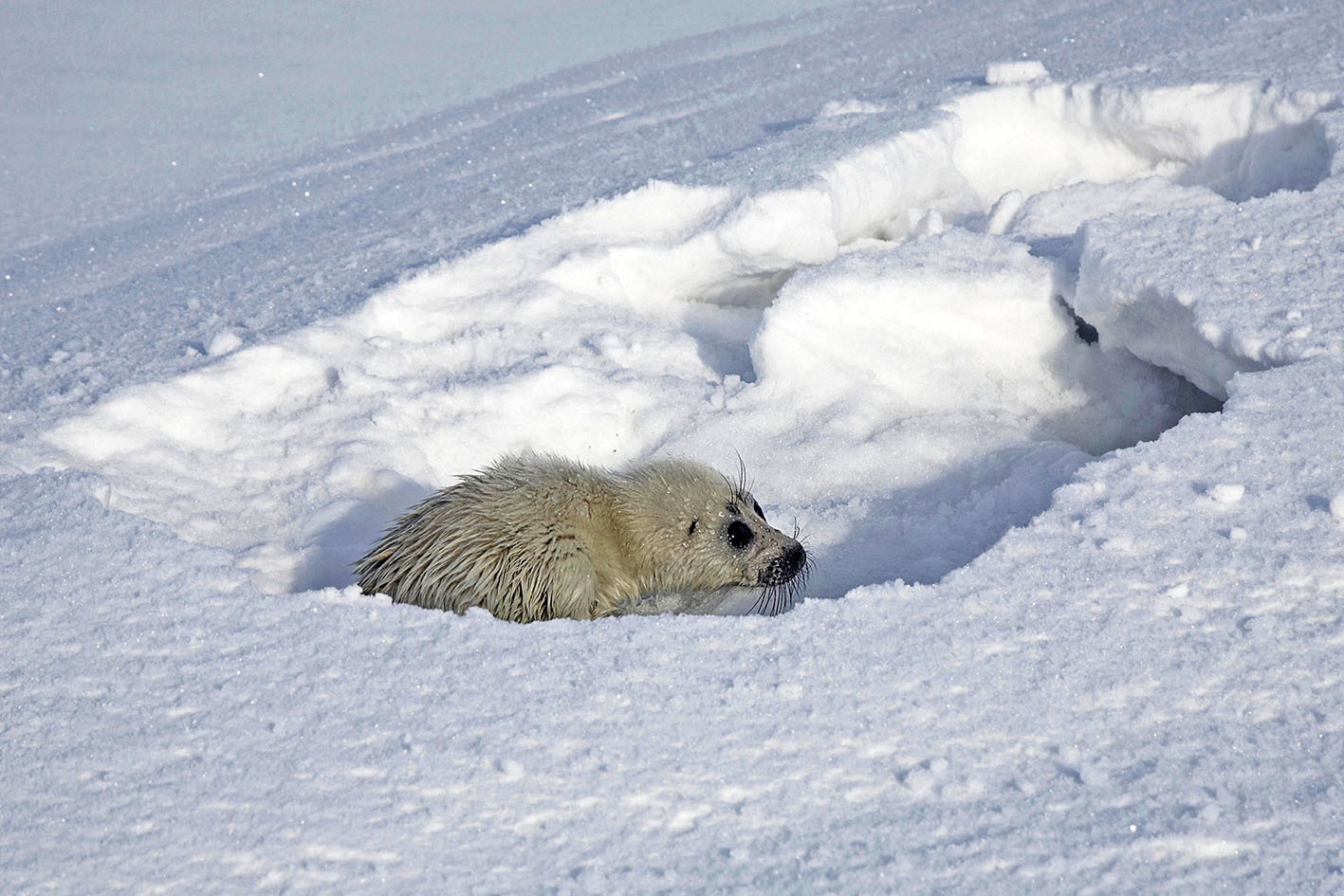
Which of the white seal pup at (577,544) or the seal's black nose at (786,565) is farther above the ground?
the white seal pup at (577,544)

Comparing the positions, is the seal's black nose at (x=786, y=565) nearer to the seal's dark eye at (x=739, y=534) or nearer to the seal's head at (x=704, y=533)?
the seal's head at (x=704, y=533)

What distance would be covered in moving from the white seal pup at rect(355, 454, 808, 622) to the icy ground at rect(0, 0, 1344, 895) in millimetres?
299

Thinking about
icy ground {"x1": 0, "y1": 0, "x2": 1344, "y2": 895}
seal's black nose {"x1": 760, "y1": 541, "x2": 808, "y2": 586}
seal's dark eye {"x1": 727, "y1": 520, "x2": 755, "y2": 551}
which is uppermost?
icy ground {"x1": 0, "y1": 0, "x2": 1344, "y2": 895}

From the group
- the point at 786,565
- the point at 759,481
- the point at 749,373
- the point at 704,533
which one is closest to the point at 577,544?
the point at 704,533

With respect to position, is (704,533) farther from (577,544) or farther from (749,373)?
(749,373)

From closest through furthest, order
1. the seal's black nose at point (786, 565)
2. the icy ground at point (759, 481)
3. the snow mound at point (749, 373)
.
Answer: the icy ground at point (759, 481) → the seal's black nose at point (786, 565) → the snow mound at point (749, 373)

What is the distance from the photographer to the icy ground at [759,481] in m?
2.10

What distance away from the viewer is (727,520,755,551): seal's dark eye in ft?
11.6

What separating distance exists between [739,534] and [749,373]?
1.29 metres

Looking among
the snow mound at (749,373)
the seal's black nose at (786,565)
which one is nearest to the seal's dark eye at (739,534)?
the seal's black nose at (786,565)

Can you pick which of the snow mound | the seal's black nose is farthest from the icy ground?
the seal's black nose

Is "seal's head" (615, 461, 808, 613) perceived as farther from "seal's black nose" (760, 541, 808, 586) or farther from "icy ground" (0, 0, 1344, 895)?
"icy ground" (0, 0, 1344, 895)

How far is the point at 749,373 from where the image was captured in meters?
4.70

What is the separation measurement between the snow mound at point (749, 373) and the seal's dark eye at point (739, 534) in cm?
28
